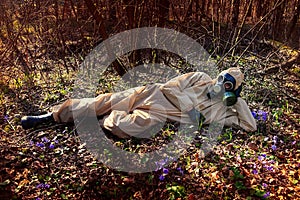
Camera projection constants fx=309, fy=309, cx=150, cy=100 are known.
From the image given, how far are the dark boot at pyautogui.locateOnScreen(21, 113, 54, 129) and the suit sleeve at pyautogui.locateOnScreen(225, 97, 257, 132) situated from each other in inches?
82.5

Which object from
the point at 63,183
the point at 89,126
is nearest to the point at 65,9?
the point at 89,126

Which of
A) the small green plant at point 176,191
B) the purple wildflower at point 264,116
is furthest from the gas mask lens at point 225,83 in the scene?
the small green plant at point 176,191

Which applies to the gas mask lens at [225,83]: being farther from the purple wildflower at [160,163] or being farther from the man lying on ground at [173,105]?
the purple wildflower at [160,163]

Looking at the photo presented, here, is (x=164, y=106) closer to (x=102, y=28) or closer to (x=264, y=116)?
(x=264, y=116)

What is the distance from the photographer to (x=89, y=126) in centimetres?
356

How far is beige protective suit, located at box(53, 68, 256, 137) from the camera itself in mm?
3500

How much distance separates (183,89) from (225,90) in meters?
0.49

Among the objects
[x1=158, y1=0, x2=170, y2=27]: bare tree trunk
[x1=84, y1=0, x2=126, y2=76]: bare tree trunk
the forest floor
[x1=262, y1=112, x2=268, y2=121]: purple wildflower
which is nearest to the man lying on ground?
the forest floor

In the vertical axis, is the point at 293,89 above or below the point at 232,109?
below

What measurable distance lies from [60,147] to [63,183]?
1.75ft

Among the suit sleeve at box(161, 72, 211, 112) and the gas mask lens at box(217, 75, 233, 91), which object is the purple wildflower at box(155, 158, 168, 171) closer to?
the suit sleeve at box(161, 72, 211, 112)

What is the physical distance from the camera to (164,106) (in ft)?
11.6

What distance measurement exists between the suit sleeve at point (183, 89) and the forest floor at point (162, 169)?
0.34 m

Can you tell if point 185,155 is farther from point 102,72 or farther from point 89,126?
point 102,72
